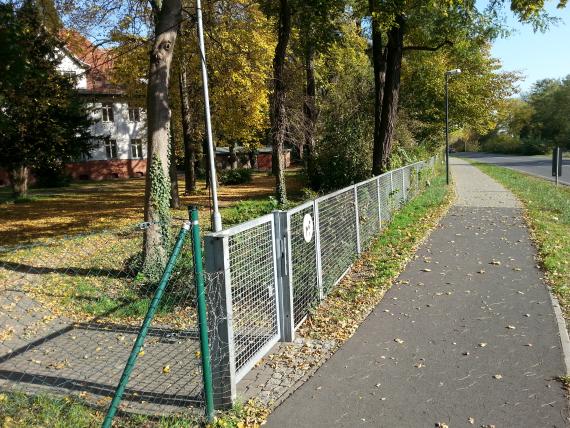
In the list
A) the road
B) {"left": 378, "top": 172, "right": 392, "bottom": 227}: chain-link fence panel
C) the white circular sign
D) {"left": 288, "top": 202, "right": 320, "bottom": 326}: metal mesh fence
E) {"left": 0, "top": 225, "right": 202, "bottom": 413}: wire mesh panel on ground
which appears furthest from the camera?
the road

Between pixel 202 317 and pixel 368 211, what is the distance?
710 centimetres

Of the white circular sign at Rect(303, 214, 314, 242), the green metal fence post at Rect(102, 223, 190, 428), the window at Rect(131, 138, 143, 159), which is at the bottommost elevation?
the green metal fence post at Rect(102, 223, 190, 428)

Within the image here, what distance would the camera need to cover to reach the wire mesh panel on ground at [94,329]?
4.48 metres

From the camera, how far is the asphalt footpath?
151 inches

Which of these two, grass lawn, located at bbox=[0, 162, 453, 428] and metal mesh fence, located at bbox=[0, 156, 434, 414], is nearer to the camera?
grass lawn, located at bbox=[0, 162, 453, 428]

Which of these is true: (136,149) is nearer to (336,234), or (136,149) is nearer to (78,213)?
(78,213)

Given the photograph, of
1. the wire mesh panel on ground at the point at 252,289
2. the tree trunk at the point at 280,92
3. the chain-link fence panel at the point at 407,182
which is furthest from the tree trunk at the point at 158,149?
the chain-link fence panel at the point at 407,182

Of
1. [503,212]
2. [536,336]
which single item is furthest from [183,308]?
[503,212]

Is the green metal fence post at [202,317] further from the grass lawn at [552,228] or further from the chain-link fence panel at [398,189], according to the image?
the chain-link fence panel at [398,189]

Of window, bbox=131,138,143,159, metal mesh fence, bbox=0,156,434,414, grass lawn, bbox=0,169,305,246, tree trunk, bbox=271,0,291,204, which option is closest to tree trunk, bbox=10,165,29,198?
grass lawn, bbox=0,169,305,246

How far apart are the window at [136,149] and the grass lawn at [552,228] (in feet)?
110

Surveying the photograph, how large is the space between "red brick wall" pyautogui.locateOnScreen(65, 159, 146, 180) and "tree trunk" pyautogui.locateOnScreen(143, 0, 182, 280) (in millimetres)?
35066

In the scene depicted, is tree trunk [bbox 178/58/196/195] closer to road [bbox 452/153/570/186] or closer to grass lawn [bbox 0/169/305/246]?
grass lawn [bbox 0/169/305/246]

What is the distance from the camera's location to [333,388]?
14.2 ft
